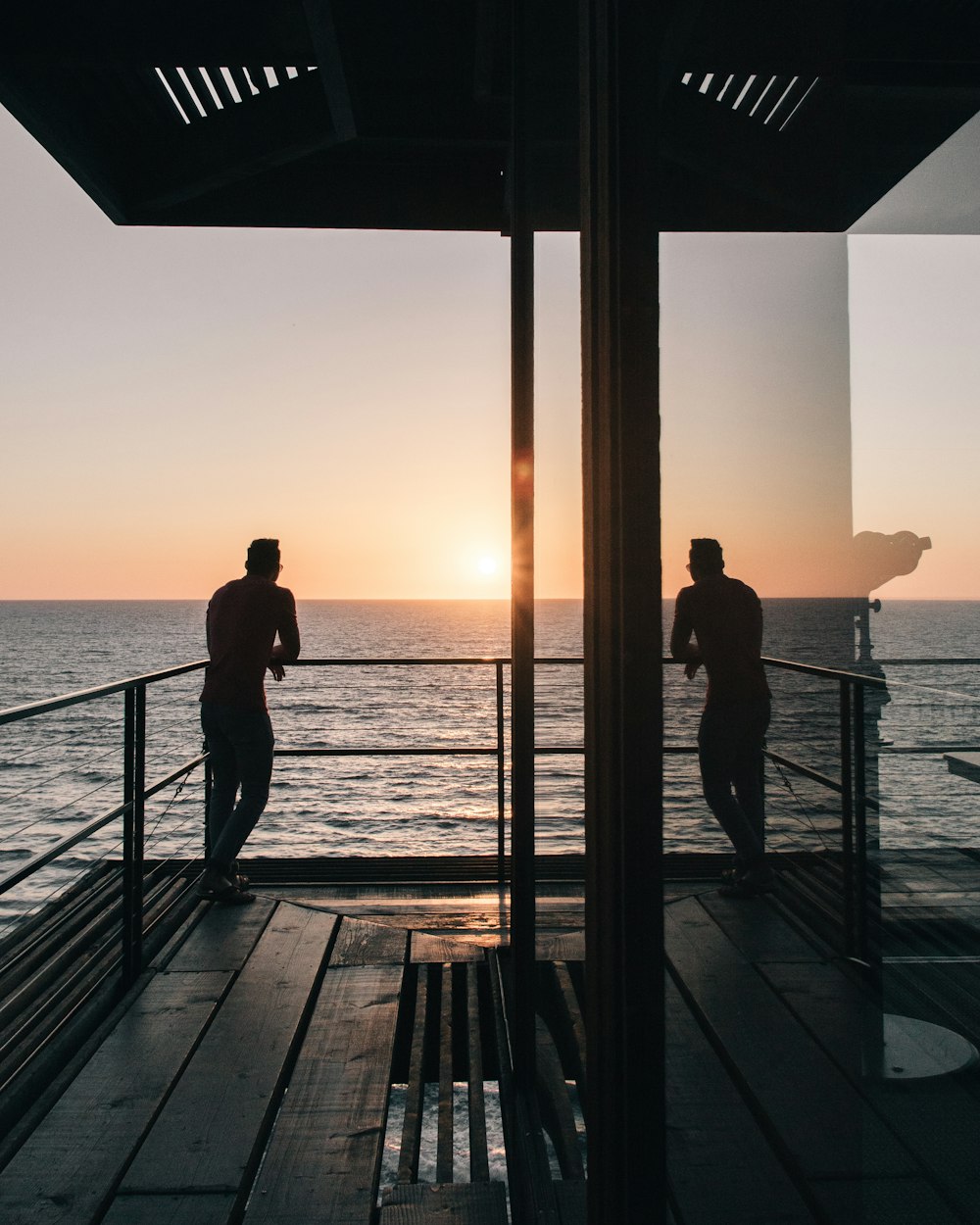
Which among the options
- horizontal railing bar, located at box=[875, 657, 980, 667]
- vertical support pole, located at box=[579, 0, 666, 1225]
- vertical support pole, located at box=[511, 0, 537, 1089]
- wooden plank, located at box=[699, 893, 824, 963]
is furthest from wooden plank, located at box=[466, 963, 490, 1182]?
horizontal railing bar, located at box=[875, 657, 980, 667]

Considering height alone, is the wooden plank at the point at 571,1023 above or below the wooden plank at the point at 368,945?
above

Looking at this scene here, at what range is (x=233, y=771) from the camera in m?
2.63

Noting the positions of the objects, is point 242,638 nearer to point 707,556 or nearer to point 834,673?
point 707,556

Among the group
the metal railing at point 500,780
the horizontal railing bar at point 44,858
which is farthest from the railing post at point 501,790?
the horizontal railing bar at point 44,858

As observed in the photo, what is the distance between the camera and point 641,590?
1.85ft

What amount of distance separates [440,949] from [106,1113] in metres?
0.91

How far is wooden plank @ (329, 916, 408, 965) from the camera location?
2.15 meters

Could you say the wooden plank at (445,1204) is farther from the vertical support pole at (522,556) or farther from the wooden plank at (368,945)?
the wooden plank at (368,945)

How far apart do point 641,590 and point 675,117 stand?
30 centimetres

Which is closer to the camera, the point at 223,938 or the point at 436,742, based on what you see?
the point at 223,938

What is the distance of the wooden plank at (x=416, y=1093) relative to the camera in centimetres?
140

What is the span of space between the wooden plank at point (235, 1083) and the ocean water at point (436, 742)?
1.57 ft

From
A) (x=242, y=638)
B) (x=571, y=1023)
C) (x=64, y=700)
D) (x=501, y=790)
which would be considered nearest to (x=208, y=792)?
(x=242, y=638)

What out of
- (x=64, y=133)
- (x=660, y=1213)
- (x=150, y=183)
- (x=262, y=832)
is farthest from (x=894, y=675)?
(x=262, y=832)
